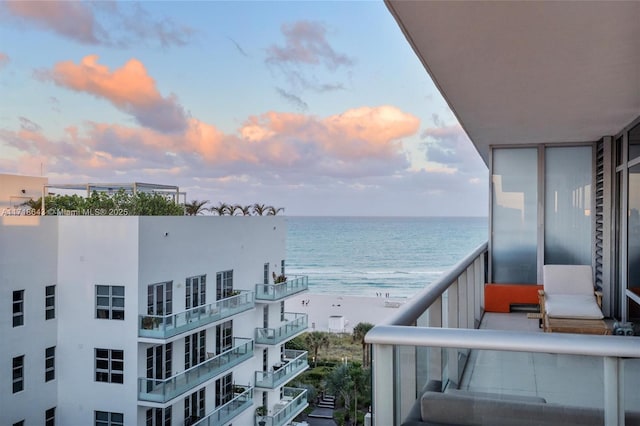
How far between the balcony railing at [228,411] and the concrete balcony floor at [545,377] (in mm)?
16950

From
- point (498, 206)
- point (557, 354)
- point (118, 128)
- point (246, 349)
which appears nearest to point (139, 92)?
point (118, 128)

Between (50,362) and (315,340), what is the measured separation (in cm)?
2136

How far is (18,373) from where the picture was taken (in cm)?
1692

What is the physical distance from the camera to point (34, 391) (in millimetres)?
17516

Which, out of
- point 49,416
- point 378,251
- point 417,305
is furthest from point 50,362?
point 378,251

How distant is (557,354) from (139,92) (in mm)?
46521

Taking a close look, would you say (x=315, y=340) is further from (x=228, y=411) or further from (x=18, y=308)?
(x=18, y=308)

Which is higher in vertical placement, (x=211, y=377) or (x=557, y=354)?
(x=557, y=354)

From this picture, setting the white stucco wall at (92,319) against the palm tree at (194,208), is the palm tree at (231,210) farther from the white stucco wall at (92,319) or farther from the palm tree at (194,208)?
the white stucco wall at (92,319)

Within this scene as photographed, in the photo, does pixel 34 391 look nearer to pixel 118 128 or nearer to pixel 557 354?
pixel 557 354

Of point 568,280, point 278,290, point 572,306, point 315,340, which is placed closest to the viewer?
point 572,306

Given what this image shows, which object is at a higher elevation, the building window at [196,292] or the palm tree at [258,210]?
the palm tree at [258,210]

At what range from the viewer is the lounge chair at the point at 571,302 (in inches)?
252

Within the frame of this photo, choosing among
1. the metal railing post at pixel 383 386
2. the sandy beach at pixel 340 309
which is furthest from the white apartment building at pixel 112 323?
the sandy beach at pixel 340 309
